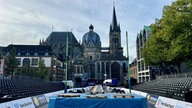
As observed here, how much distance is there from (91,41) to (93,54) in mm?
10481

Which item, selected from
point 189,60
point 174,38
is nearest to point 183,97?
point 174,38

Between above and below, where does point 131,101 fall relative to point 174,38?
below

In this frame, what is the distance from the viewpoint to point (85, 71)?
430ft

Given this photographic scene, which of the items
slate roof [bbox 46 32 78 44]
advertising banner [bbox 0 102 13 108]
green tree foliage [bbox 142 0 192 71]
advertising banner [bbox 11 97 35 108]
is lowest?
advertising banner [bbox 11 97 35 108]

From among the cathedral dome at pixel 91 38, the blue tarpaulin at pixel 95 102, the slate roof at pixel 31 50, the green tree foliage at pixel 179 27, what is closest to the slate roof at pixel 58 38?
the cathedral dome at pixel 91 38

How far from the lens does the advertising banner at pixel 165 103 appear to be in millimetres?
15992

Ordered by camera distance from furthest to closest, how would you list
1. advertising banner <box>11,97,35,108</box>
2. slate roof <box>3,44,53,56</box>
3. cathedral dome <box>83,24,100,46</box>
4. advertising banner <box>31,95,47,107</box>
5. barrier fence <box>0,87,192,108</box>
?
cathedral dome <box>83,24,100,46</box>, slate roof <box>3,44,53,56</box>, advertising banner <box>31,95,47,107</box>, advertising banner <box>11,97,35,108</box>, barrier fence <box>0,87,192,108</box>

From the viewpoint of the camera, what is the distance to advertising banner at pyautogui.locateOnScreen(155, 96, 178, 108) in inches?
630

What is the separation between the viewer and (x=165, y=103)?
707 inches

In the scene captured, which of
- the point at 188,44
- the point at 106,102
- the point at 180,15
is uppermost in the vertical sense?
the point at 180,15

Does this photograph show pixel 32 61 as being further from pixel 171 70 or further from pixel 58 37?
pixel 171 70

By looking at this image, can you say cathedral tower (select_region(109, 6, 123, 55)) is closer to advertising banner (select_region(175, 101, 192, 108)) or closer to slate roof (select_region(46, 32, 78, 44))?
slate roof (select_region(46, 32, 78, 44))

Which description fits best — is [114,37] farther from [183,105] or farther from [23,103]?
[183,105]

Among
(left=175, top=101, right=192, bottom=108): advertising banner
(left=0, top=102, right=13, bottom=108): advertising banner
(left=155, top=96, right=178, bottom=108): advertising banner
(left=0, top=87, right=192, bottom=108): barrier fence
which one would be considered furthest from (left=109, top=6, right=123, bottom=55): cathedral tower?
(left=0, top=102, right=13, bottom=108): advertising banner
